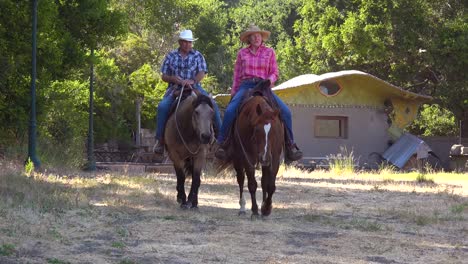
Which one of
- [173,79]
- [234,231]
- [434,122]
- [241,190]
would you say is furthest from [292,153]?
[434,122]

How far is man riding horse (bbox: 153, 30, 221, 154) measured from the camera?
1298 cm

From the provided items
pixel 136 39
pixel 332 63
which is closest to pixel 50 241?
pixel 332 63

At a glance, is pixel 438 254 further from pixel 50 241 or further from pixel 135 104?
pixel 135 104

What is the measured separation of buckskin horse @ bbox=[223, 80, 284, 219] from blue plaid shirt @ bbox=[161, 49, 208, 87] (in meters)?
1.69

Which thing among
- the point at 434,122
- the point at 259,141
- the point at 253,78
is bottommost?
the point at 259,141

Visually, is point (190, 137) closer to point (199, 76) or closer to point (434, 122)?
point (199, 76)

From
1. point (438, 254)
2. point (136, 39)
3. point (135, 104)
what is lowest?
point (438, 254)

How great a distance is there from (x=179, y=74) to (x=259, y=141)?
2702 mm

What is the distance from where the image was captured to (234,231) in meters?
→ 9.82

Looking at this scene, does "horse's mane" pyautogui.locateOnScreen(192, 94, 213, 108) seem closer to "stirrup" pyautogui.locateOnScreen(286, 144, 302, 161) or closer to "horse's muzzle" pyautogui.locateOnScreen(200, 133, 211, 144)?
"horse's muzzle" pyautogui.locateOnScreen(200, 133, 211, 144)

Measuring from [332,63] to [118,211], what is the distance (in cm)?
2851

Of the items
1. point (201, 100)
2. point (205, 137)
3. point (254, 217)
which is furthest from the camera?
point (201, 100)

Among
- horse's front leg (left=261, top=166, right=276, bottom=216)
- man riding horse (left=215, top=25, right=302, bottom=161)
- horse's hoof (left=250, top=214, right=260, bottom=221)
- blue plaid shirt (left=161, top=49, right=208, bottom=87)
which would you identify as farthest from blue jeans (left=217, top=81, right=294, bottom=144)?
blue plaid shirt (left=161, top=49, right=208, bottom=87)

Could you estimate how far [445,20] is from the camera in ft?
113
